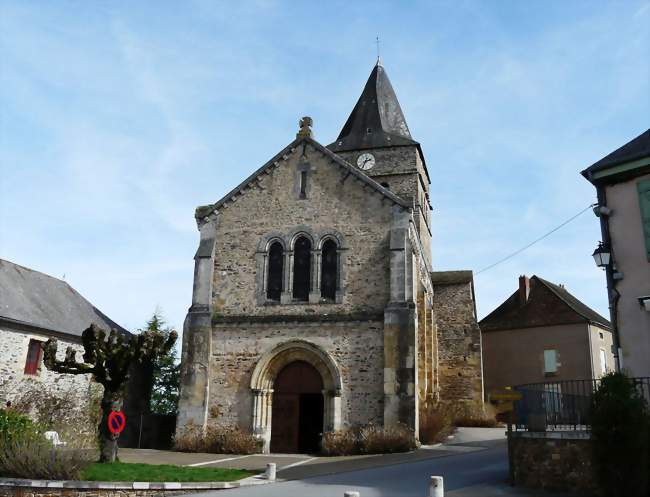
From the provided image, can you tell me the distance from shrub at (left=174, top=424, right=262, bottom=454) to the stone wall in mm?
8921

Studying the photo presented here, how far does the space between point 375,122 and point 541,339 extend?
525 inches

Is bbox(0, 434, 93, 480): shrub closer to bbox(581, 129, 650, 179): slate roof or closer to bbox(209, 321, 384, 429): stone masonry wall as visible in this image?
bbox(209, 321, 384, 429): stone masonry wall

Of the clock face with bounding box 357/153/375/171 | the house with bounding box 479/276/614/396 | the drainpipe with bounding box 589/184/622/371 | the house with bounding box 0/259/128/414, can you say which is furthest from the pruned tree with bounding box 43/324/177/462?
the house with bounding box 479/276/614/396

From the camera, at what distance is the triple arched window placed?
19156mm

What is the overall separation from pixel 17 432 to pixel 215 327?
7328 mm

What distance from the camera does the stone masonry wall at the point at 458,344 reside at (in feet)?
82.3

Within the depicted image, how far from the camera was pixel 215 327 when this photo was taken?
63.5 ft

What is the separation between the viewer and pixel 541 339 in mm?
29156

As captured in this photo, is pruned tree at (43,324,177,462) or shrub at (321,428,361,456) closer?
pruned tree at (43,324,177,462)

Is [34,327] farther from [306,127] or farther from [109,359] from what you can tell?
[306,127]

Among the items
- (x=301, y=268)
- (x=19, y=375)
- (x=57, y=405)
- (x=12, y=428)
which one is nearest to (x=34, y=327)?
(x=19, y=375)

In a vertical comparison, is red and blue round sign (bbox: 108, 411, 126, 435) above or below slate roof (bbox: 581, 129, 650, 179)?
below

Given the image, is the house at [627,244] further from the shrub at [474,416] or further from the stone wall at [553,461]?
the shrub at [474,416]

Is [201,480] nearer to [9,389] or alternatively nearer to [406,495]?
[406,495]
